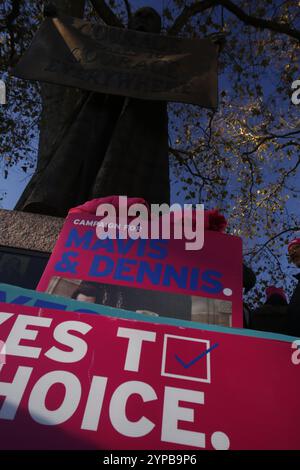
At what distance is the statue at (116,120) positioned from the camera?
3.16 meters

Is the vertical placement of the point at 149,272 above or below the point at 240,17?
below

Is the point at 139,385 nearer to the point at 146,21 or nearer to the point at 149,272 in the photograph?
the point at 149,272

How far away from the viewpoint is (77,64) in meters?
3.51

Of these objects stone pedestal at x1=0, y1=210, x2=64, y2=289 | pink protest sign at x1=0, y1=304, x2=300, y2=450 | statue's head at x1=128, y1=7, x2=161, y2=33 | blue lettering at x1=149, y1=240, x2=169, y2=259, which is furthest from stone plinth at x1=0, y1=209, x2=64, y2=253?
statue's head at x1=128, y1=7, x2=161, y2=33

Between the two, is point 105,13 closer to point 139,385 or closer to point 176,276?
point 176,276

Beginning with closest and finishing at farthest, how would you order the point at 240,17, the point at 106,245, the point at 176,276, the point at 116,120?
the point at 176,276 < the point at 106,245 < the point at 116,120 < the point at 240,17

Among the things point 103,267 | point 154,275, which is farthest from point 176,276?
point 103,267

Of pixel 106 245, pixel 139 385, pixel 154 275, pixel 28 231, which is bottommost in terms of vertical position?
pixel 139 385

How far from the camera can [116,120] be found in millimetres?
3723

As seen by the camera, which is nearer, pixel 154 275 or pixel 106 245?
pixel 154 275

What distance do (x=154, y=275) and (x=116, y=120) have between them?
238cm

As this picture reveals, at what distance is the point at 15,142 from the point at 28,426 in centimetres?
882

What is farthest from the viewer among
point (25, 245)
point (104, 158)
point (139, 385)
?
point (104, 158)
